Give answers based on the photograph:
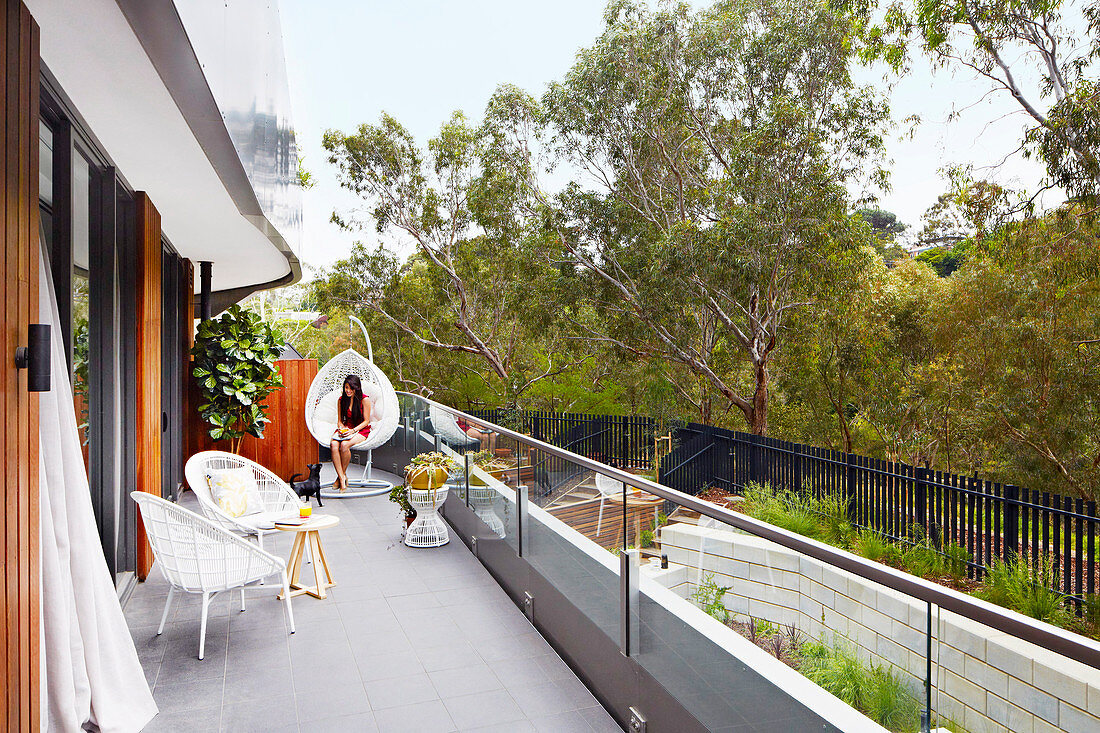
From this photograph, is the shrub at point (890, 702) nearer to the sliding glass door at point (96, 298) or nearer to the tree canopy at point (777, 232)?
the sliding glass door at point (96, 298)

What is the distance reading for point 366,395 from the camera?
880 centimetres

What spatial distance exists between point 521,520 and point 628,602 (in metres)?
1.58

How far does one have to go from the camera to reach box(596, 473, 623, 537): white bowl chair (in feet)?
9.93

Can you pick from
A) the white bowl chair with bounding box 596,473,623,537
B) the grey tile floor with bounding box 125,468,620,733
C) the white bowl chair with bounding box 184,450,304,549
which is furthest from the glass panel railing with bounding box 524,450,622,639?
Result: the white bowl chair with bounding box 184,450,304,549

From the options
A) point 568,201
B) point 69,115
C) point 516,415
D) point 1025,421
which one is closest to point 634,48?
point 568,201

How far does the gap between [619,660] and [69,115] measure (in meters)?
3.16

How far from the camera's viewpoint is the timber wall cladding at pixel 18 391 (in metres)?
1.75

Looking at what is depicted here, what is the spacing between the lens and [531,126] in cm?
1495

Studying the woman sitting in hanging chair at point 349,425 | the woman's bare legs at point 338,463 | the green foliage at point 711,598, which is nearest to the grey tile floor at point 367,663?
the green foliage at point 711,598

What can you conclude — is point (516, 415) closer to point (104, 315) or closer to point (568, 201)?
point (568, 201)

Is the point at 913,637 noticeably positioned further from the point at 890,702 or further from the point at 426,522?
the point at 426,522

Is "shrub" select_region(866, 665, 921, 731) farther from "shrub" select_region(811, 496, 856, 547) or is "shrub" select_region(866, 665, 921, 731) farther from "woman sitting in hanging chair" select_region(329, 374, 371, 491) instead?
"woman sitting in hanging chair" select_region(329, 374, 371, 491)

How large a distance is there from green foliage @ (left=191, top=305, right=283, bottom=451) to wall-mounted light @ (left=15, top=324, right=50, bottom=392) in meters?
5.28

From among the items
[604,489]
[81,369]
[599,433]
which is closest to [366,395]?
[599,433]
